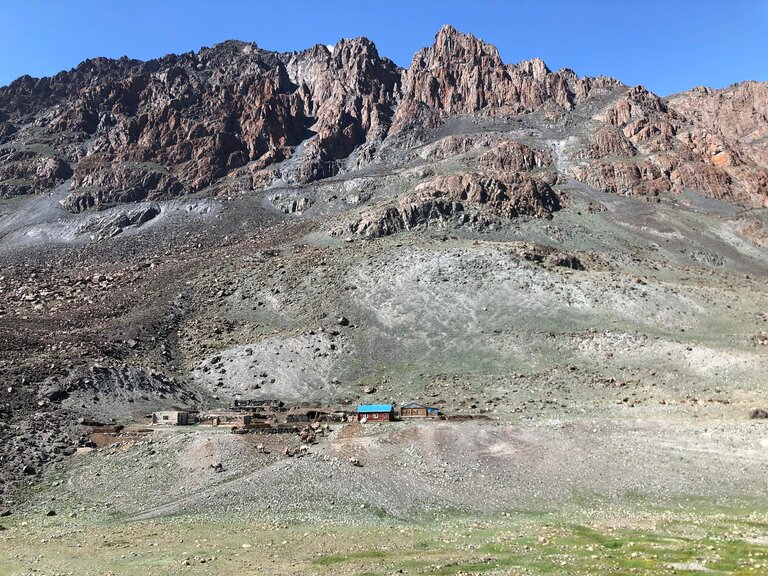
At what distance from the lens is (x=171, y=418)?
50.9 meters

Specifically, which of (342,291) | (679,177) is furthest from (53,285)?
(679,177)

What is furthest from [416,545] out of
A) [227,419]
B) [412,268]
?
[412,268]

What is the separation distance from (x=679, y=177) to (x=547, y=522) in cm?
13868

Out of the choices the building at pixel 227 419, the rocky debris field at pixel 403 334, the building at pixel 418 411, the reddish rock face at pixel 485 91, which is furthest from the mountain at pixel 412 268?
the building at pixel 227 419

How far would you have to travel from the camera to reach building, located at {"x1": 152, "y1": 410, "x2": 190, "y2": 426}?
50.6 meters

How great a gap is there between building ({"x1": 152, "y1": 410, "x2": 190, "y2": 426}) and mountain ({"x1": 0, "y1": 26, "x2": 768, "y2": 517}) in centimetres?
351

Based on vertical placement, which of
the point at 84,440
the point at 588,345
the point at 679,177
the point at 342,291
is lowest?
the point at 84,440

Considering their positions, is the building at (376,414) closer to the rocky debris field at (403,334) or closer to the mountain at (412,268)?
the rocky debris field at (403,334)

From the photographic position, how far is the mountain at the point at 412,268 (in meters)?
50.3

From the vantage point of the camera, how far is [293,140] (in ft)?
617

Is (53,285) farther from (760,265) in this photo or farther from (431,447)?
(760,265)

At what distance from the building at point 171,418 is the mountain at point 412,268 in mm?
3505

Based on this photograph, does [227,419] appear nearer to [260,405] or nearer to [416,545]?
[260,405]

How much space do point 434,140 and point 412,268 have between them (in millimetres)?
95666
